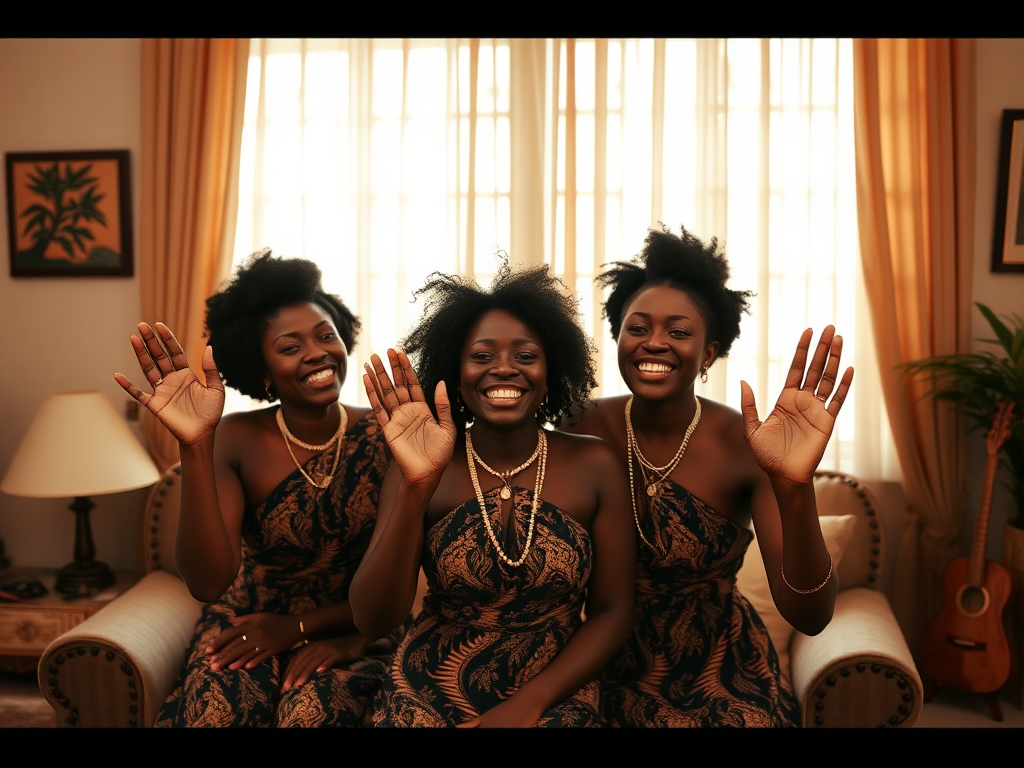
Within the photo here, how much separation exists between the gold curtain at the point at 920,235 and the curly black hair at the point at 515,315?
2025 mm

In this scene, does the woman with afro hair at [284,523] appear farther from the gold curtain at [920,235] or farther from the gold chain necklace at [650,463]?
the gold curtain at [920,235]

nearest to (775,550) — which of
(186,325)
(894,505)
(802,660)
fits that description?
(802,660)

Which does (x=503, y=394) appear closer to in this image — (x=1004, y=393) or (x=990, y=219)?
(x=1004, y=393)

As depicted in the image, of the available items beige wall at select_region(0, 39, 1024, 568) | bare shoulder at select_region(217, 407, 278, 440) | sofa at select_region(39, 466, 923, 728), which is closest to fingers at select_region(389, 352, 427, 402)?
bare shoulder at select_region(217, 407, 278, 440)

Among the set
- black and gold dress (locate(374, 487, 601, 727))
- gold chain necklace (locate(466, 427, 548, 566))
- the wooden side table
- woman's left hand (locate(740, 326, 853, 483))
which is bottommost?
the wooden side table

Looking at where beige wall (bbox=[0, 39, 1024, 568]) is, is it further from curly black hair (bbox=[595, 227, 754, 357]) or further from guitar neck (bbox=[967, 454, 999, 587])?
guitar neck (bbox=[967, 454, 999, 587])

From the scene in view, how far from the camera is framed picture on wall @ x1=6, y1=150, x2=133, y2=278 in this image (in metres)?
4.09

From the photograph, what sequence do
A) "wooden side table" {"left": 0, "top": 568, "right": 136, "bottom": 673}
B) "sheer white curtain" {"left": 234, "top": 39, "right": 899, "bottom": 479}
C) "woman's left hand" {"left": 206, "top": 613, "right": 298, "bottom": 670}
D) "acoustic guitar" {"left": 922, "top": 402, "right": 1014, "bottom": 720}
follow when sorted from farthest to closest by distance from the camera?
1. "sheer white curtain" {"left": 234, "top": 39, "right": 899, "bottom": 479}
2. "wooden side table" {"left": 0, "top": 568, "right": 136, "bottom": 673}
3. "acoustic guitar" {"left": 922, "top": 402, "right": 1014, "bottom": 720}
4. "woman's left hand" {"left": 206, "top": 613, "right": 298, "bottom": 670}

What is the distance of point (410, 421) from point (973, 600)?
271 cm

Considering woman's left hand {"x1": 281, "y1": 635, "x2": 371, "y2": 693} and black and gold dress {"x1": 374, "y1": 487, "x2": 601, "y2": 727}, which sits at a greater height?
black and gold dress {"x1": 374, "y1": 487, "x2": 601, "y2": 727}

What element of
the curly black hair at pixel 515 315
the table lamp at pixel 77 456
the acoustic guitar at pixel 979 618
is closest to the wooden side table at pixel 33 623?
the table lamp at pixel 77 456

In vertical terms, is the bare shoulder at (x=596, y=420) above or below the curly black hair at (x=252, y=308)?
below

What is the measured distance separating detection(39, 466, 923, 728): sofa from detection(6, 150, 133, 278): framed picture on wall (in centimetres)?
186

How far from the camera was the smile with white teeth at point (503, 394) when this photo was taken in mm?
2025
